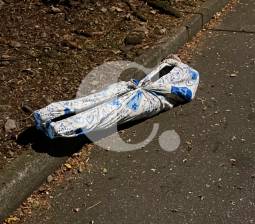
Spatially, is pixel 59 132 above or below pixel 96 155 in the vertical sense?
above

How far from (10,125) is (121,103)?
78 cm

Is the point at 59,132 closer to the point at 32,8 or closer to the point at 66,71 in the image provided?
the point at 66,71

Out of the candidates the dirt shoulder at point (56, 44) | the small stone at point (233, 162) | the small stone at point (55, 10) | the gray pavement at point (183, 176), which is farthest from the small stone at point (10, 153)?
the small stone at point (55, 10)

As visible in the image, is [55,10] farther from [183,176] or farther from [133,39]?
[183,176]

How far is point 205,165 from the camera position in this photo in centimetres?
340

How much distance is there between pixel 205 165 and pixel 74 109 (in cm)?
95

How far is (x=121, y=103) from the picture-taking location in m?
3.71

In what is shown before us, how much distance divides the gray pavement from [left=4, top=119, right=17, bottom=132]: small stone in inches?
22.6

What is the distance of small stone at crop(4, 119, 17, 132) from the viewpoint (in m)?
3.56

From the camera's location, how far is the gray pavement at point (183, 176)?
9.89 ft

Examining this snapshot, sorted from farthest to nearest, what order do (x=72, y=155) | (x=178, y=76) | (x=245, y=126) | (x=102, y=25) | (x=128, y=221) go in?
(x=102, y=25) → (x=178, y=76) → (x=245, y=126) → (x=72, y=155) → (x=128, y=221)

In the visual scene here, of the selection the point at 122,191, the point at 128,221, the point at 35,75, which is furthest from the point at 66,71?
the point at 128,221

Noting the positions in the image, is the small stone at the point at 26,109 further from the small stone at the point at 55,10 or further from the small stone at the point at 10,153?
the small stone at the point at 55,10

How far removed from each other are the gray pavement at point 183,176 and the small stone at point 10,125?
0.57 meters
